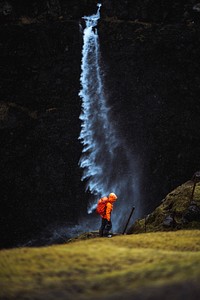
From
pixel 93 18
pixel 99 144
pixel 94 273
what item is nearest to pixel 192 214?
pixel 94 273

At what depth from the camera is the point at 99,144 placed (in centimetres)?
3219

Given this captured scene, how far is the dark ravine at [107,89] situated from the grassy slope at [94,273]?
25.4 metres

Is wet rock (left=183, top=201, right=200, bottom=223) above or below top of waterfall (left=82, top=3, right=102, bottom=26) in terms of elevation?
below

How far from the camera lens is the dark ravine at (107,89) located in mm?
32312

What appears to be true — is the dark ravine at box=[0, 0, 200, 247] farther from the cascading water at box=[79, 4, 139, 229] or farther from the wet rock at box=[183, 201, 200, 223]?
the wet rock at box=[183, 201, 200, 223]

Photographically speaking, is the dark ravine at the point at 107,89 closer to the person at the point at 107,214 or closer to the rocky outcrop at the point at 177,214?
the rocky outcrop at the point at 177,214

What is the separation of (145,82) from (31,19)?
13849 millimetres

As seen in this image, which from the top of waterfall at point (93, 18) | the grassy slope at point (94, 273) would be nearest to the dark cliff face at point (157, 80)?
the top of waterfall at point (93, 18)

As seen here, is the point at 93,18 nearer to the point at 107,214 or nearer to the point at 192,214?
the point at 107,214

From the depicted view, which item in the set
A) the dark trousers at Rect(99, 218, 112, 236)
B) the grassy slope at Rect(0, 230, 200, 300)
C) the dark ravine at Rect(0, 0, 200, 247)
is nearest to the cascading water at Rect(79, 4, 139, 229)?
the dark ravine at Rect(0, 0, 200, 247)

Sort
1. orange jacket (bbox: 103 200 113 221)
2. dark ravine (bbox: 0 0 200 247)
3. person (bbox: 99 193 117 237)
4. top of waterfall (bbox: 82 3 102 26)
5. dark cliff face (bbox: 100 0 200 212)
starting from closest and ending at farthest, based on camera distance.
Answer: person (bbox: 99 193 117 237), orange jacket (bbox: 103 200 113 221), dark ravine (bbox: 0 0 200 247), dark cliff face (bbox: 100 0 200 212), top of waterfall (bbox: 82 3 102 26)

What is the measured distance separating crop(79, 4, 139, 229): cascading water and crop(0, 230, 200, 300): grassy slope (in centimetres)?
2306

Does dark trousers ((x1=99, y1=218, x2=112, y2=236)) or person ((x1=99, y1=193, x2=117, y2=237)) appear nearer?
person ((x1=99, y1=193, x2=117, y2=237))

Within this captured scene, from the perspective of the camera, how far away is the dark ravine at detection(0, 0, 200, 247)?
3231cm
